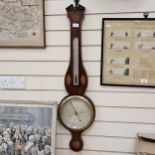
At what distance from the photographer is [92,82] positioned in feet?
5.75

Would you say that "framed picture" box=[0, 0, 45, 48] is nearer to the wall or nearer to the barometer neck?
the wall

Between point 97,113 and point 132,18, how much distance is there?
24.9 inches

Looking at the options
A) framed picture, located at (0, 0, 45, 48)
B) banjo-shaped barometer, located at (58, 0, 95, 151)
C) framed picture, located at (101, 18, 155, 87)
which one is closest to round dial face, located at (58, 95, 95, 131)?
banjo-shaped barometer, located at (58, 0, 95, 151)

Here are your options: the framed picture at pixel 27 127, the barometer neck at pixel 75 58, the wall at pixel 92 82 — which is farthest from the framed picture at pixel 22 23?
the framed picture at pixel 27 127

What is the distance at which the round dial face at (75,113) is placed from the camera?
176 cm

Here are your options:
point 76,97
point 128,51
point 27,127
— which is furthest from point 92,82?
point 27,127

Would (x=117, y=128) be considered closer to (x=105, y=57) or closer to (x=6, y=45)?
(x=105, y=57)

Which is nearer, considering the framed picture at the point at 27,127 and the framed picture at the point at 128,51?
the framed picture at the point at 128,51

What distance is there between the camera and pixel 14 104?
72.1 inches

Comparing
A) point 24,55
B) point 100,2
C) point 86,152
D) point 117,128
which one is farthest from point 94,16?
point 86,152

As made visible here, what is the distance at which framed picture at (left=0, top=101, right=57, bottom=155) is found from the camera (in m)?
1.79

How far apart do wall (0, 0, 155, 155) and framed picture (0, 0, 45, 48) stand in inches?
1.8

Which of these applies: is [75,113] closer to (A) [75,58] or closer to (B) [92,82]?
(B) [92,82]

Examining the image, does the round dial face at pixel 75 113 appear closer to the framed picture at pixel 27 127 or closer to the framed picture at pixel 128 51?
the framed picture at pixel 27 127
